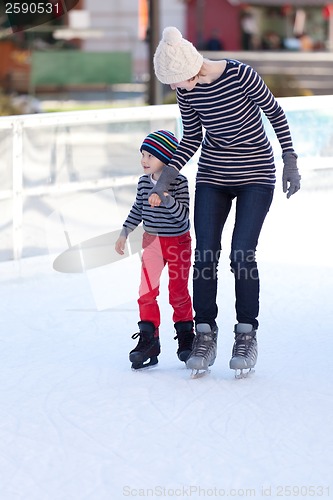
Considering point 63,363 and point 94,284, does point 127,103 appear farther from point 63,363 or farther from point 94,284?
point 63,363

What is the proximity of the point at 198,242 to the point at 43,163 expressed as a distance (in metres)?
2.97

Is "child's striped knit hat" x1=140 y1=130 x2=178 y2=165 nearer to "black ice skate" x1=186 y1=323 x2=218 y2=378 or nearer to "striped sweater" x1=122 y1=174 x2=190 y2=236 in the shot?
"striped sweater" x1=122 y1=174 x2=190 y2=236

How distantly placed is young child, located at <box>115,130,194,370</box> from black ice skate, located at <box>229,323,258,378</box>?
23cm

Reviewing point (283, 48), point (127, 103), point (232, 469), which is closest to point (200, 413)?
point (232, 469)

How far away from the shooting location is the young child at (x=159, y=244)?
14.1 ft

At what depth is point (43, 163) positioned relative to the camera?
7.09 metres

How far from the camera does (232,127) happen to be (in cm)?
413

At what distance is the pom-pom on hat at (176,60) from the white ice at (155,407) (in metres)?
1.14

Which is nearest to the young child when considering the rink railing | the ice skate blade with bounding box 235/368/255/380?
the ice skate blade with bounding box 235/368/255/380

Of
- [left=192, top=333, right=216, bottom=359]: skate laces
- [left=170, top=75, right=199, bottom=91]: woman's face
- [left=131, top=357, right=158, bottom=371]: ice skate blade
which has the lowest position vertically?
[left=131, top=357, right=158, bottom=371]: ice skate blade

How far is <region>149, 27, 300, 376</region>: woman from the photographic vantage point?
409 centimetres

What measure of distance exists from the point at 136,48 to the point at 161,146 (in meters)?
18.6
